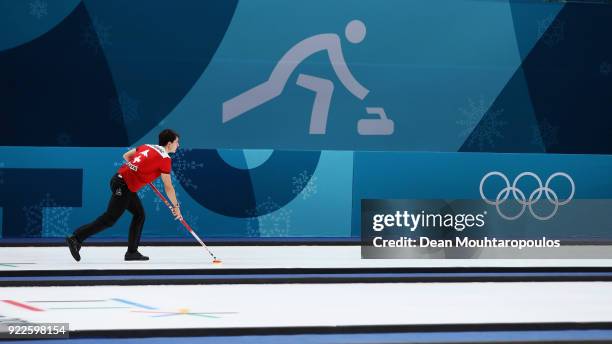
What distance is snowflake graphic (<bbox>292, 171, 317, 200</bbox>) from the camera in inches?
612

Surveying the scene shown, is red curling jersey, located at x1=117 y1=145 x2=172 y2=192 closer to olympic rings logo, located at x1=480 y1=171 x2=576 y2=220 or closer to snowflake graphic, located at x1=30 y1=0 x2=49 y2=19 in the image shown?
olympic rings logo, located at x1=480 y1=171 x2=576 y2=220

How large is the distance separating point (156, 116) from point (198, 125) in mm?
645

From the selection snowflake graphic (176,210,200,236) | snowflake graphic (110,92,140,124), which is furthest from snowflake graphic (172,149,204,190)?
snowflake graphic (110,92,140,124)

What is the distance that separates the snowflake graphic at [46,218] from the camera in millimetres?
14859

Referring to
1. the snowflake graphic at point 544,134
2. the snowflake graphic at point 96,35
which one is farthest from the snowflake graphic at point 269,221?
the snowflake graphic at point 544,134

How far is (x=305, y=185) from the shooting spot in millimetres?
15578

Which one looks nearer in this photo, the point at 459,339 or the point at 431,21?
the point at 459,339

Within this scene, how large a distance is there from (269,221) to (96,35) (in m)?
3.86

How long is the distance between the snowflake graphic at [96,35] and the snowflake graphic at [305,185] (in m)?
3.55

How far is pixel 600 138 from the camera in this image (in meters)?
17.8

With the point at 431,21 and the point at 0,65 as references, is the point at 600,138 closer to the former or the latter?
the point at 431,21

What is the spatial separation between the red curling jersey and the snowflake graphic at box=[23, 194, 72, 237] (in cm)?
436

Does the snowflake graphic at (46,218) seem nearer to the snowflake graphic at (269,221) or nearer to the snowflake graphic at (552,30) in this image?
the snowflake graphic at (269,221)

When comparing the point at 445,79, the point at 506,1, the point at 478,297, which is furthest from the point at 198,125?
the point at 478,297
